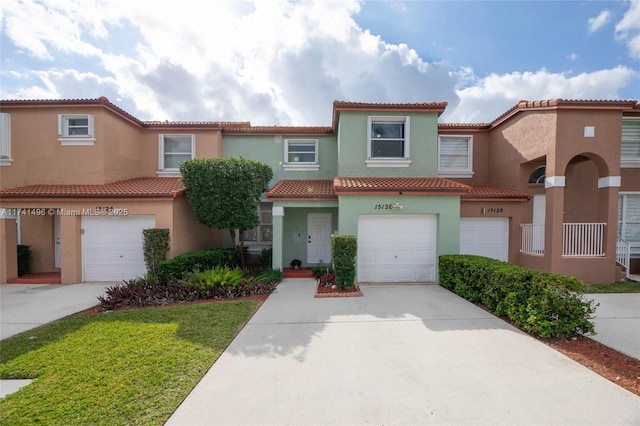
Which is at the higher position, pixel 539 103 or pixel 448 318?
pixel 539 103

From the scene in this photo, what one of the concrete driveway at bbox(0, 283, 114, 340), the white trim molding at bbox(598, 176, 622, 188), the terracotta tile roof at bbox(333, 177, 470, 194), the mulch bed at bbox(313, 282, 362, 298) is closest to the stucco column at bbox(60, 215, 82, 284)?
the concrete driveway at bbox(0, 283, 114, 340)

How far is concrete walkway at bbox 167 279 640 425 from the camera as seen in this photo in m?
3.06

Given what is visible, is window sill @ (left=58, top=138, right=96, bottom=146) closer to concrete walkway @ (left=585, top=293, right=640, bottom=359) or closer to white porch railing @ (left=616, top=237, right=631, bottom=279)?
concrete walkway @ (left=585, top=293, right=640, bottom=359)

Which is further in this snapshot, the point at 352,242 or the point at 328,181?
the point at 328,181

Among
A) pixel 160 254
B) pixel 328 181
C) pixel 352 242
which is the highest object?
pixel 328 181

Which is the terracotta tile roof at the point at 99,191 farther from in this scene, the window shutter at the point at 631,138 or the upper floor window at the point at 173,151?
the window shutter at the point at 631,138

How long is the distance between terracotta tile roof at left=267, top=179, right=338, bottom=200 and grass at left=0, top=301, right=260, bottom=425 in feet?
15.6

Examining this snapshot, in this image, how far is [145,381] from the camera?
359 centimetres

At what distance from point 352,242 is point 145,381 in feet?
19.4

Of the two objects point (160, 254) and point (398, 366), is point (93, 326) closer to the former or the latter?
point (160, 254)

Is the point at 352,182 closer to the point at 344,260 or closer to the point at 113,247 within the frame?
the point at 344,260

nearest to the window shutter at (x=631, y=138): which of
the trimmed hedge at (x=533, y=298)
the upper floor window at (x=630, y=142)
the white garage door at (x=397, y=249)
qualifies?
the upper floor window at (x=630, y=142)

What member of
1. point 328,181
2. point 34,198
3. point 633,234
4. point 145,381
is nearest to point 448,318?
point 145,381

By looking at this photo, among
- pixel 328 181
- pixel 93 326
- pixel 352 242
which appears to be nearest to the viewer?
pixel 93 326
